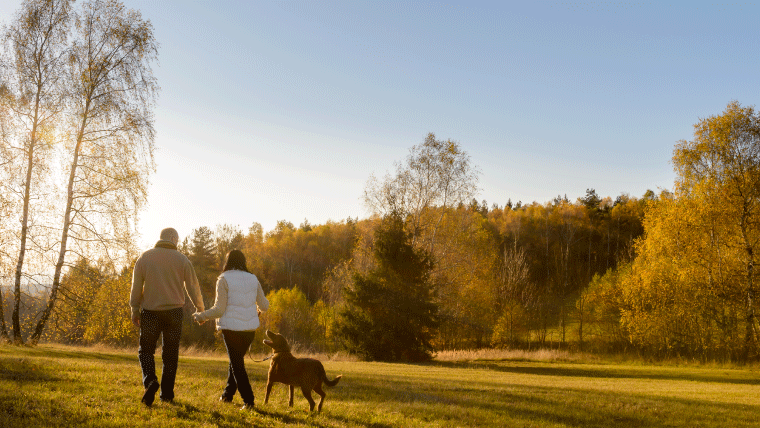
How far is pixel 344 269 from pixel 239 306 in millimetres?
31704

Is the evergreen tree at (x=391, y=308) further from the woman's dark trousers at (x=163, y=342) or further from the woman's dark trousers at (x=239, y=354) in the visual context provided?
the woman's dark trousers at (x=163, y=342)

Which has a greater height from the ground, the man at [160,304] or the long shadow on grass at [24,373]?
the man at [160,304]

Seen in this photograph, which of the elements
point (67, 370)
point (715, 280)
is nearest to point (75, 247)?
point (67, 370)

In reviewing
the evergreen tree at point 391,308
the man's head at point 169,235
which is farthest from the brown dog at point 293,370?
the evergreen tree at point 391,308

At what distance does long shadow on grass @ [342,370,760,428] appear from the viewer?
7055 mm

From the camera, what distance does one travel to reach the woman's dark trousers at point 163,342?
5.70m

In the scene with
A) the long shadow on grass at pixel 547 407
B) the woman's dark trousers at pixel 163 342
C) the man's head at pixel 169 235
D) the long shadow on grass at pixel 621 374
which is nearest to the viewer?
the woman's dark trousers at pixel 163 342

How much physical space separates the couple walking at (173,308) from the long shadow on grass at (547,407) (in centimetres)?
231

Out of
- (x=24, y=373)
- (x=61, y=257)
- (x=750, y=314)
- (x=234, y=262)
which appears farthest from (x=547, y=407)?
(x=750, y=314)

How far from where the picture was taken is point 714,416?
8.36 meters

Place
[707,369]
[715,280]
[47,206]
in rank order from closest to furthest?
1. [47,206]
2. [707,369]
3. [715,280]

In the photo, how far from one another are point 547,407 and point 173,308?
6.13 metres

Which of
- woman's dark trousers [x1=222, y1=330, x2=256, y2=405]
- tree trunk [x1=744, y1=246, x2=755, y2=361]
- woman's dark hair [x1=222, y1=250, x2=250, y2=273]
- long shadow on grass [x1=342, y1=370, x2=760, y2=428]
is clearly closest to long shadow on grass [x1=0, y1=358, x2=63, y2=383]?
woman's dark trousers [x1=222, y1=330, x2=256, y2=405]

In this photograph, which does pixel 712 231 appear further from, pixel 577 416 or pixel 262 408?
pixel 262 408
